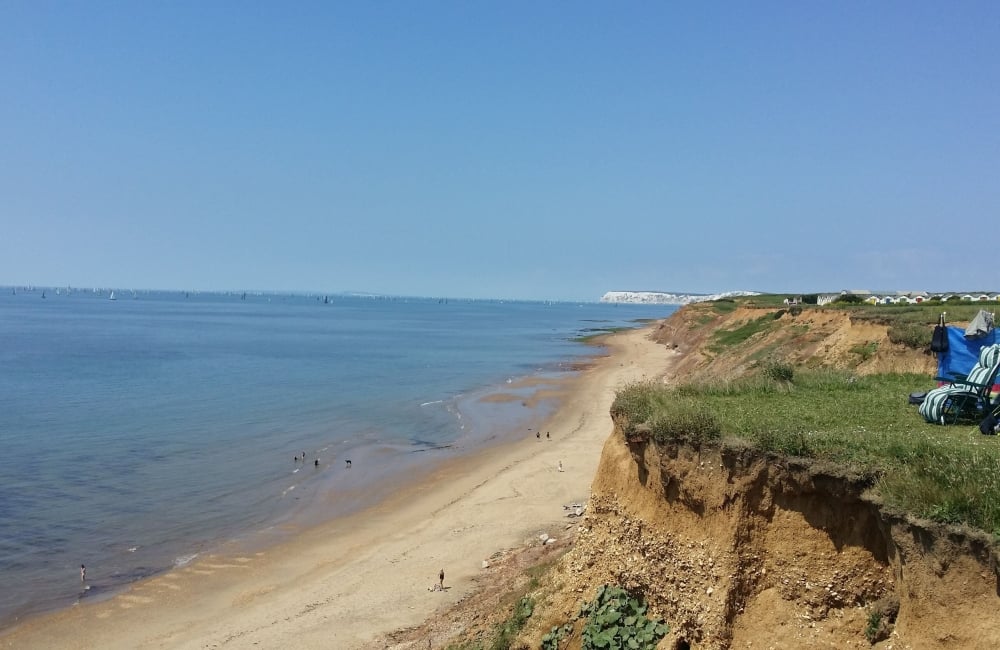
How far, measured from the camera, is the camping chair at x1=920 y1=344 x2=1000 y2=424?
10.8 metres

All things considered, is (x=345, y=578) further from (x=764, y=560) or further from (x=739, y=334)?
(x=739, y=334)

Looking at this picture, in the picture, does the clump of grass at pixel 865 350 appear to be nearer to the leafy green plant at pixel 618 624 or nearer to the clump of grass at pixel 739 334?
the leafy green plant at pixel 618 624

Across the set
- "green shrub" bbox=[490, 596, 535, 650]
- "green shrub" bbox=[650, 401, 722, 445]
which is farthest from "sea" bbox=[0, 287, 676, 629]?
"green shrub" bbox=[650, 401, 722, 445]

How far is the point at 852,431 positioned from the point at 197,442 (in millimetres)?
35982

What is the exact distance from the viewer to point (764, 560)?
8945mm

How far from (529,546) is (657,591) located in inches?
469

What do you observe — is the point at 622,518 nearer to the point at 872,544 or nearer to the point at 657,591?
the point at 657,591

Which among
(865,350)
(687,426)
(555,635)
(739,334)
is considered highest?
(865,350)

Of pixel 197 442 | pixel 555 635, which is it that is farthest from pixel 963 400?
pixel 197 442

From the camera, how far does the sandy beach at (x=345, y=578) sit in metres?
17.7

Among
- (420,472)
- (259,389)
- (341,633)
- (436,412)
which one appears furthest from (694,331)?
(341,633)

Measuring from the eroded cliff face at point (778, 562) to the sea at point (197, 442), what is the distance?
17438 mm

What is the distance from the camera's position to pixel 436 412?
48.9 m

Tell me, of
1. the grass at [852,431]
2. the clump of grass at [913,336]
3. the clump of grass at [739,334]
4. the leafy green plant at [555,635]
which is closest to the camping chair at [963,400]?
the grass at [852,431]
